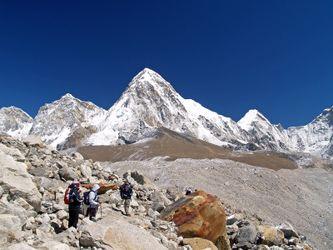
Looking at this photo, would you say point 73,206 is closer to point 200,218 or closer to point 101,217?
point 101,217

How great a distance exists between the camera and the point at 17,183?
17812mm

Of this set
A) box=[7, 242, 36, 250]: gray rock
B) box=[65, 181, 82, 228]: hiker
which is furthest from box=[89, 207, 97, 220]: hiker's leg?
box=[7, 242, 36, 250]: gray rock

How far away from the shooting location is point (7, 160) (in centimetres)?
1894

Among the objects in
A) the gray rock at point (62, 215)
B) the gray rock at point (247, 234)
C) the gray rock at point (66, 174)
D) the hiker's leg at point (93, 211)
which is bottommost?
the gray rock at point (62, 215)

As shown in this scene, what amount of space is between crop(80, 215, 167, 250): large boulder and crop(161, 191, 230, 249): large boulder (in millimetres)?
6034

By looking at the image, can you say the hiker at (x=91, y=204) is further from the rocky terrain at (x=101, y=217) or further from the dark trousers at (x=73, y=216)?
the dark trousers at (x=73, y=216)

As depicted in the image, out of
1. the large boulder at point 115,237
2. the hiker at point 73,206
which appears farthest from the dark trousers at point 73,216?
the large boulder at point 115,237

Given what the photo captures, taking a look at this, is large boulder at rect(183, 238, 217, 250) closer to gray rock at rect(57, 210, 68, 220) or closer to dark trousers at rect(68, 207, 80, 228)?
gray rock at rect(57, 210, 68, 220)

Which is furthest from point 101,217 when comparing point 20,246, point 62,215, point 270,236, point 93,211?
point 270,236

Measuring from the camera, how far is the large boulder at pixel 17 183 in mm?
17375

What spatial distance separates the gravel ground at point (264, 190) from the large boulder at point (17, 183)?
34.9 m

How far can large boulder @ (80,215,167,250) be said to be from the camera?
1569 cm

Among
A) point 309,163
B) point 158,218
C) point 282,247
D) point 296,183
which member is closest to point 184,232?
point 158,218

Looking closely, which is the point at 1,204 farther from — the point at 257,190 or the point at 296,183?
the point at 296,183
